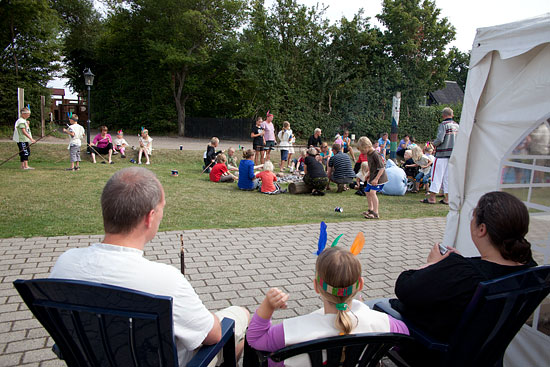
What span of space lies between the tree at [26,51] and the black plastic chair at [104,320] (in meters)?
21.7

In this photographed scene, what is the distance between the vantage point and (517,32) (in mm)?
3338

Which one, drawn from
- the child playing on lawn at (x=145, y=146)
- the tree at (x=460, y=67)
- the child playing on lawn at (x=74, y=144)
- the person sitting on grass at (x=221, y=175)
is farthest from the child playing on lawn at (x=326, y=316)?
the tree at (x=460, y=67)

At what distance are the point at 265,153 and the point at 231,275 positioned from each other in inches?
448

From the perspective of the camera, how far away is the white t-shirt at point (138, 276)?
1734 mm

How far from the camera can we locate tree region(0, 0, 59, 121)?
19.7 meters

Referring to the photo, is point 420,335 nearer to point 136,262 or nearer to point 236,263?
point 136,262

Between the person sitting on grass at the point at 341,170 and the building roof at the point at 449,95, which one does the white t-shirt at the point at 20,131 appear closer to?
the person sitting on grass at the point at 341,170

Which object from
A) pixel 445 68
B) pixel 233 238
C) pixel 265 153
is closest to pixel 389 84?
pixel 445 68

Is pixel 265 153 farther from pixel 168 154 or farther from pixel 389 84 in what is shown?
pixel 389 84

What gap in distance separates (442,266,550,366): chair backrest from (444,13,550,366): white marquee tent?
116 cm

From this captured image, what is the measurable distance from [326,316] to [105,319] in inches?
38.0

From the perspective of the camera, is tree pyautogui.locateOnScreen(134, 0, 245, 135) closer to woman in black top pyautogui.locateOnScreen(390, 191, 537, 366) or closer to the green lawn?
the green lawn

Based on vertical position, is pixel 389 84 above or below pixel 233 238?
above

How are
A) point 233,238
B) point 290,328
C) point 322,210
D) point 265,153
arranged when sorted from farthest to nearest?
point 265,153
point 322,210
point 233,238
point 290,328
